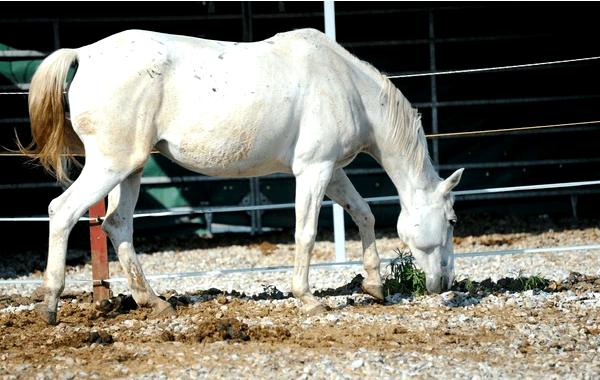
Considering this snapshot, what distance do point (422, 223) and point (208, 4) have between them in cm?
576

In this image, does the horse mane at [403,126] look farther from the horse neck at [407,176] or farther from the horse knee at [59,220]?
the horse knee at [59,220]

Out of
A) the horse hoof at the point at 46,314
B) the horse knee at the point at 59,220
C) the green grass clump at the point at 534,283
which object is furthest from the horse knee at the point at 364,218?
the horse hoof at the point at 46,314

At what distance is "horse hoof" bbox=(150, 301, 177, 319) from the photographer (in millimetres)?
6852

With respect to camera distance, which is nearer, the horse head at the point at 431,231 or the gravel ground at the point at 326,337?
the gravel ground at the point at 326,337

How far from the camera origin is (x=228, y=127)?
22.0ft

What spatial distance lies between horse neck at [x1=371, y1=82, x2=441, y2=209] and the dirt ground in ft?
2.76

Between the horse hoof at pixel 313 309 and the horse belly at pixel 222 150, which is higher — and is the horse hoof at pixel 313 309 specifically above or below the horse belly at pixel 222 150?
below

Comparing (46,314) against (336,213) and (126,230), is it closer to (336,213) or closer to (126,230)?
(126,230)

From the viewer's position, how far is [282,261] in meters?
10.5

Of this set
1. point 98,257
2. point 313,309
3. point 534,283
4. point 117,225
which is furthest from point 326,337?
point 98,257

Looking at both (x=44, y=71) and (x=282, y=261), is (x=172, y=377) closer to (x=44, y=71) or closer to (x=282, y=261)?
(x=44, y=71)

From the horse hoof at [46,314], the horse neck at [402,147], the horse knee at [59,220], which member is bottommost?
the horse hoof at [46,314]

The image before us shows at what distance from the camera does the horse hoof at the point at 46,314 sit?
6555 millimetres

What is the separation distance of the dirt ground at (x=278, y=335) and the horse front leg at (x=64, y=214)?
0.66 feet
